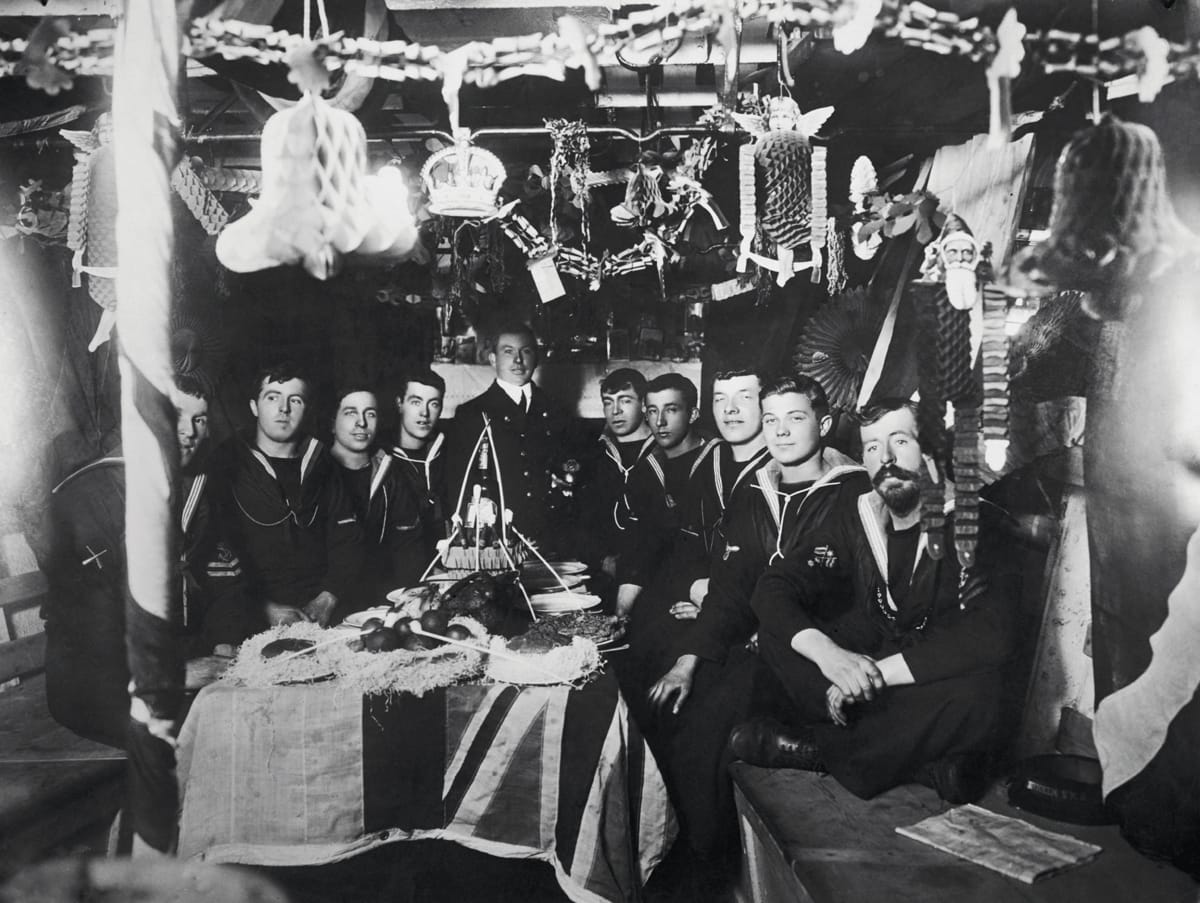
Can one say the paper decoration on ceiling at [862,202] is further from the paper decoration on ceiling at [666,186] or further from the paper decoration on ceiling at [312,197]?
the paper decoration on ceiling at [312,197]

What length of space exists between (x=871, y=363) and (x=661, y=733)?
1.85m

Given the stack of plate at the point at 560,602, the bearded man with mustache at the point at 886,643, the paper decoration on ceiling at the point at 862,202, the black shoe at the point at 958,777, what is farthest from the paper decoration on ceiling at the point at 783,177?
the black shoe at the point at 958,777

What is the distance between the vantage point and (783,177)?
312 cm

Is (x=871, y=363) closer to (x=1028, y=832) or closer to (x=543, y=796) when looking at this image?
(x=1028, y=832)

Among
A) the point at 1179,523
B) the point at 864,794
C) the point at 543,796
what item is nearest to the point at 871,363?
the point at 1179,523

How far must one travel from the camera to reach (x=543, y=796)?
290cm

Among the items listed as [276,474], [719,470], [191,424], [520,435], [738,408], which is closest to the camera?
[191,424]

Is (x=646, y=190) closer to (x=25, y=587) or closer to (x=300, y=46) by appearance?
(x=300, y=46)

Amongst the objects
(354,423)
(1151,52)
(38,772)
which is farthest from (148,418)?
(1151,52)

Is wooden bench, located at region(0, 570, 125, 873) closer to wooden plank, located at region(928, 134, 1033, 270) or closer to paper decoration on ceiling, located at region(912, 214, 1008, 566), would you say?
paper decoration on ceiling, located at region(912, 214, 1008, 566)

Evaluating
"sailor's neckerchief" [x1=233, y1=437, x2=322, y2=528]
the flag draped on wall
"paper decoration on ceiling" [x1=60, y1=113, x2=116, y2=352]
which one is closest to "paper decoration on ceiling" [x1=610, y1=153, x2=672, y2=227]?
the flag draped on wall

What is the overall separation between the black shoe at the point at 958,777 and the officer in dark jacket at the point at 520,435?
6.10 ft

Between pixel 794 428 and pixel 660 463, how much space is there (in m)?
0.77

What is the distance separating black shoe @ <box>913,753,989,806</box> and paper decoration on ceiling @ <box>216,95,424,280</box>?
9.19 ft
